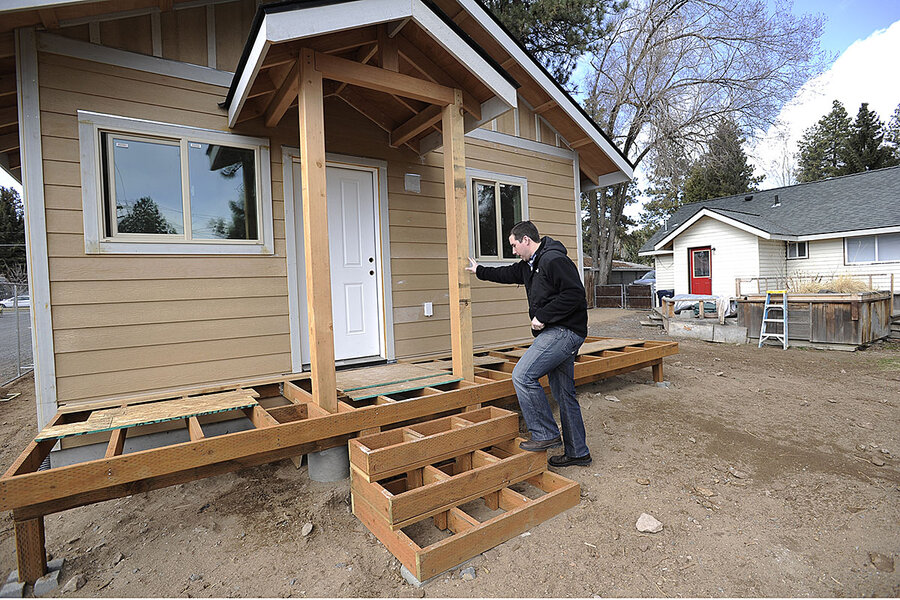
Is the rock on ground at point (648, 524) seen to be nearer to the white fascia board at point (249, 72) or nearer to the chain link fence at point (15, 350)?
the white fascia board at point (249, 72)

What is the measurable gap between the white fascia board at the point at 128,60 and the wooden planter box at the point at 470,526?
4.11 metres

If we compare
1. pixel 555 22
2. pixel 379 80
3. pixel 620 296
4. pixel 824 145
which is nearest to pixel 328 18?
pixel 379 80

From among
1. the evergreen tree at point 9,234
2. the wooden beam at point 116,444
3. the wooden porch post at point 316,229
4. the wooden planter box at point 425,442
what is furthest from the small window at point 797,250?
the evergreen tree at point 9,234

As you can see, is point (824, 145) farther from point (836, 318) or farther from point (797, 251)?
point (836, 318)

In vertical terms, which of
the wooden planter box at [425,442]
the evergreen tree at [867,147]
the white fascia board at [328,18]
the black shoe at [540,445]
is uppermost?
the evergreen tree at [867,147]

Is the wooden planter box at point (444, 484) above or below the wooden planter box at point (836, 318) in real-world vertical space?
below

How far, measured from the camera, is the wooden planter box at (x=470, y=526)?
2.44m

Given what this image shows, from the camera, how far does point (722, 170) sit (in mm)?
22078

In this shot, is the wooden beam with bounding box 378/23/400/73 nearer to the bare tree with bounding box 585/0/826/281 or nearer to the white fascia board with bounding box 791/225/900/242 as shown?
the white fascia board with bounding box 791/225/900/242

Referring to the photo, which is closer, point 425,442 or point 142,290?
point 425,442

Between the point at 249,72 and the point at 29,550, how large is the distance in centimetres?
342

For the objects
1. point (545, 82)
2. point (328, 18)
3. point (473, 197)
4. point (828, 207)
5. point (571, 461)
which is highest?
point (545, 82)

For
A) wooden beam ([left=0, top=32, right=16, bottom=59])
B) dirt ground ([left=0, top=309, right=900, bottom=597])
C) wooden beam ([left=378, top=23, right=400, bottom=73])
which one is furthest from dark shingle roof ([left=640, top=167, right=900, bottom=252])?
wooden beam ([left=0, top=32, right=16, bottom=59])

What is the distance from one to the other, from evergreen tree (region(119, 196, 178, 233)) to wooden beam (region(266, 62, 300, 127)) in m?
1.35
